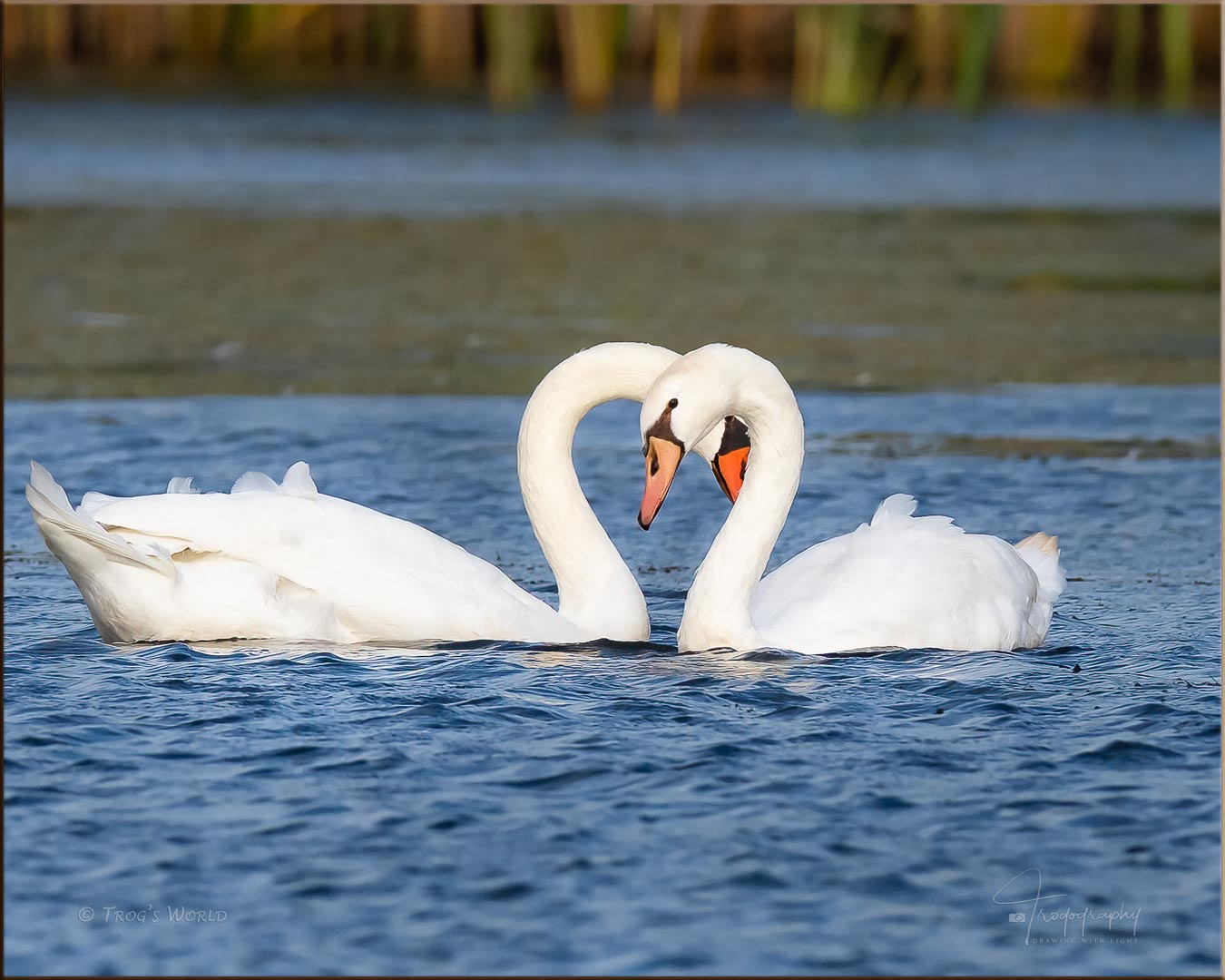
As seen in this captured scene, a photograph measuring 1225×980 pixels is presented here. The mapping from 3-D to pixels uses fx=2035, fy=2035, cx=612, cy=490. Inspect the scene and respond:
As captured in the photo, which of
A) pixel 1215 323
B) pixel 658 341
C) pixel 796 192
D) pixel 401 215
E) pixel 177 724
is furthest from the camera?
pixel 796 192

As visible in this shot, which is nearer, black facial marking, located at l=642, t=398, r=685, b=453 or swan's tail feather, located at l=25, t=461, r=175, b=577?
swan's tail feather, located at l=25, t=461, r=175, b=577

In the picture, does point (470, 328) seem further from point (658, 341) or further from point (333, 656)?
point (333, 656)

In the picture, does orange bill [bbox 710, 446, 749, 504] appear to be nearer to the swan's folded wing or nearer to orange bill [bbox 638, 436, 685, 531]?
orange bill [bbox 638, 436, 685, 531]

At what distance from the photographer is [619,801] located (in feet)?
17.5

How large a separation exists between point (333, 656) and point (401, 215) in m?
14.7

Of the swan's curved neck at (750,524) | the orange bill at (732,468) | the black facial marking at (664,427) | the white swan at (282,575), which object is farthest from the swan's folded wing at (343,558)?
the orange bill at (732,468)

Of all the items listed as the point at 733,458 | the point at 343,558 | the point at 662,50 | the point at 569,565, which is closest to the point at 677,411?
the point at 733,458

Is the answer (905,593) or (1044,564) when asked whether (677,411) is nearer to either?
(905,593)

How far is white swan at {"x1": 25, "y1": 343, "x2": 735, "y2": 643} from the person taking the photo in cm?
664

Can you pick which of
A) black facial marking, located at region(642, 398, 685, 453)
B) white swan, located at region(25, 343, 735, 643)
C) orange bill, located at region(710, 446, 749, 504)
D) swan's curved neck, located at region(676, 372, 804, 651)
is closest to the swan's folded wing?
white swan, located at region(25, 343, 735, 643)

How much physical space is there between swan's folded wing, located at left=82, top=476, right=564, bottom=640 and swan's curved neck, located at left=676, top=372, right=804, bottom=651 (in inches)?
22.4

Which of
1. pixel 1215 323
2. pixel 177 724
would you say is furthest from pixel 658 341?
pixel 177 724

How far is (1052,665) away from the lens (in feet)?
22.4

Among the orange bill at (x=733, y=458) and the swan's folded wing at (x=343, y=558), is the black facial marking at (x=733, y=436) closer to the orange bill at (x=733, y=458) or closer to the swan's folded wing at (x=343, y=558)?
the orange bill at (x=733, y=458)
